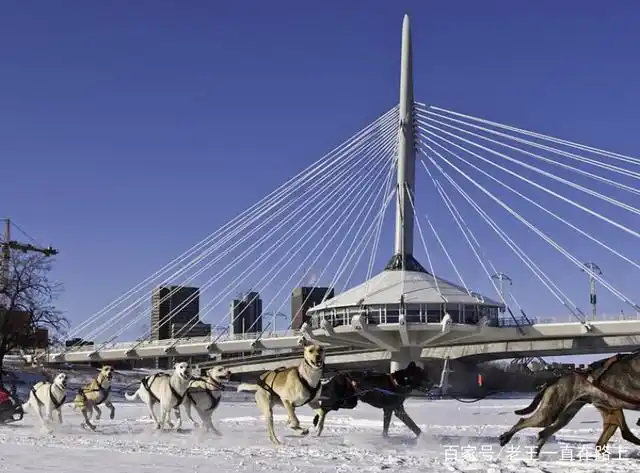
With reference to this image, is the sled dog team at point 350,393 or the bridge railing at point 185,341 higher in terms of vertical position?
the bridge railing at point 185,341

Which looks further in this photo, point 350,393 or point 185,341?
point 185,341

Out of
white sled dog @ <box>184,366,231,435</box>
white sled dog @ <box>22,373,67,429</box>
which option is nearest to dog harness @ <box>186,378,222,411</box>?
white sled dog @ <box>184,366,231,435</box>

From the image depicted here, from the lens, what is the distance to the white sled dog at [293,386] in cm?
1451

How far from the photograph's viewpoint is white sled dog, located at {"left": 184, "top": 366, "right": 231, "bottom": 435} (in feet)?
53.7

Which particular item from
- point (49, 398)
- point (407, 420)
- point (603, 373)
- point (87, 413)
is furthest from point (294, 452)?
A: point (87, 413)

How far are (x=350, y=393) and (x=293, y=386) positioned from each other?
4.28 ft

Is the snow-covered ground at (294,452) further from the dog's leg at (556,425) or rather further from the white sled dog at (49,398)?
the white sled dog at (49,398)

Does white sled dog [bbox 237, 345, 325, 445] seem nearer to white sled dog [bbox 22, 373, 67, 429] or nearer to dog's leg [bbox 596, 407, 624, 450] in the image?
dog's leg [bbox 596, 407, 624, 450]

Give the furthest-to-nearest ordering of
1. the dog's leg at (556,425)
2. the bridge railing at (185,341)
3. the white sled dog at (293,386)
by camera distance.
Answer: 1. the bridge railing at (185,341)
2. the white sled dog at (293,386)
3. the dog's leg at (556,425)

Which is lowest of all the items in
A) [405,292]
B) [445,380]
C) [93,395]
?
[93,395]

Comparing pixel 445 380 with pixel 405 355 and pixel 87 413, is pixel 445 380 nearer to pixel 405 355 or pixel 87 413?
pixel 405 355

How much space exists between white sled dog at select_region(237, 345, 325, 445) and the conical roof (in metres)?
43.6

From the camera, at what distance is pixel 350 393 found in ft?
51.3

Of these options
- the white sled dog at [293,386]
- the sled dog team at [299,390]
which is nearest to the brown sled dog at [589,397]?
the sled dog team at [299,390]
